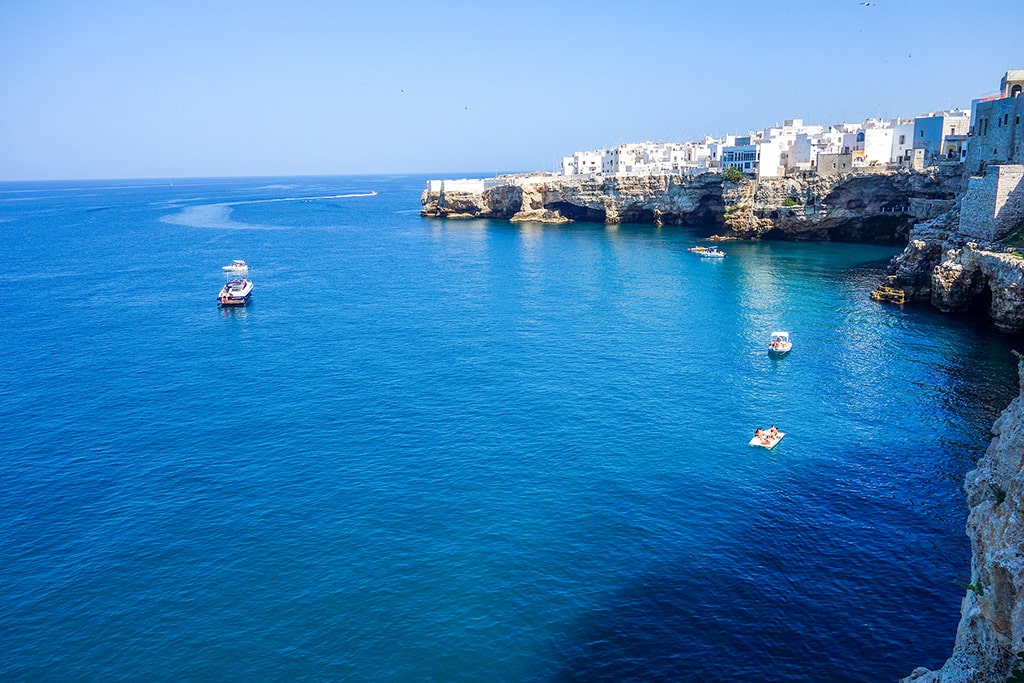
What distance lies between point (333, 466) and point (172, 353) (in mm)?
31230

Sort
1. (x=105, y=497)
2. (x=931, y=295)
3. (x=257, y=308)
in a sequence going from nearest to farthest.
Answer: (x=105, y=497) < (x=931, y=295) < (x=257, y=308)

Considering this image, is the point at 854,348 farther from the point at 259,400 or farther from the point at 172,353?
the point at 172,353

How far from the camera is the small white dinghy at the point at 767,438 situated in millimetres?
42031

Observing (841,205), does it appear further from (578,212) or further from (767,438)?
(767,438)

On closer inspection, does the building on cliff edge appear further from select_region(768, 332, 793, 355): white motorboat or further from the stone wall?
select_region(768, 332, 793, 355): white motorboat

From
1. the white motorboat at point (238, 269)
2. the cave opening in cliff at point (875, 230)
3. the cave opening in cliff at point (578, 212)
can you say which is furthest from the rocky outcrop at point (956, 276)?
the cave opening in cliff at point (578, 212)

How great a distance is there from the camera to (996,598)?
1552cm

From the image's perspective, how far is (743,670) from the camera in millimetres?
24938

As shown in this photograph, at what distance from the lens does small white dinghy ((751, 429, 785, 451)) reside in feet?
138

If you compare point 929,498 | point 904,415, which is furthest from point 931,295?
point 929,498

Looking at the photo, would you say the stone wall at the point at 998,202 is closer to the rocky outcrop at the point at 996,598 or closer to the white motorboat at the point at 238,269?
the rocky outcrop at the point at 996,598

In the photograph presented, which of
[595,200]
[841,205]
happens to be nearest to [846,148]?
[841,205]

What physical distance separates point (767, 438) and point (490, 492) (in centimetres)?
1696

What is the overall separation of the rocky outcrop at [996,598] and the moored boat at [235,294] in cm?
7818
